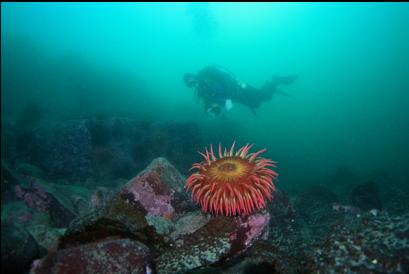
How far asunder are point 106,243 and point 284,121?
66.7 metres

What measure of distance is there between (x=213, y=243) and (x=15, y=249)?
2.35 meters

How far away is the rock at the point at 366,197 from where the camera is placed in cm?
991

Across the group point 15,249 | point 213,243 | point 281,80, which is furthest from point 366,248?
point 281,80

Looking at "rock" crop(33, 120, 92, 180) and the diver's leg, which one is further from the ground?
the diver's leg

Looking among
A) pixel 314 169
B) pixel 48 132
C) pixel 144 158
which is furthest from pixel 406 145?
pixel 48 132

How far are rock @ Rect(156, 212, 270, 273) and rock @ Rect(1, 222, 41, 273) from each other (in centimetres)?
154

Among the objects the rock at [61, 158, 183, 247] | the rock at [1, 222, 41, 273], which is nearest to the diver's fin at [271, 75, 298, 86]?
the rock at [61, 158, 183, 247]

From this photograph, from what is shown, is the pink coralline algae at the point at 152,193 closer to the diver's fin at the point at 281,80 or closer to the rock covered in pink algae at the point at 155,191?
the rock covered in pink algae at the point at 155,191

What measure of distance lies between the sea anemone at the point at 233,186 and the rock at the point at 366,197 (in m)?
7.28

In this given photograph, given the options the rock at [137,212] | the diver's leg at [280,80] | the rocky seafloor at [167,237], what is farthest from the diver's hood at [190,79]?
the rock at [137,212]

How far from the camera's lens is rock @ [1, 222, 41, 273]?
8.74 ft

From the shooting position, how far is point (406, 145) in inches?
1719

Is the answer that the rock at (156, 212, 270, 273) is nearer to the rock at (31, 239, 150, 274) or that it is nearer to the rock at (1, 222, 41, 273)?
the rock at (31, 239, 150, 274)

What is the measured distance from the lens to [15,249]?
9.00 feet
